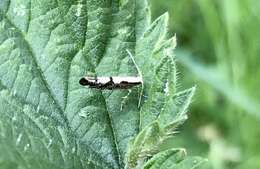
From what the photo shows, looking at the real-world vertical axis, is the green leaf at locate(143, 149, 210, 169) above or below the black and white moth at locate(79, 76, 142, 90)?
below

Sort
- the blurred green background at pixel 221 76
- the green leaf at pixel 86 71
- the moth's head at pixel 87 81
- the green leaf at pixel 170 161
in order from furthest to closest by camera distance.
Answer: the blurred green background at pixel 221 76, the moth's head at pixel 87 81, the green leaf at pixel 86 71, the green leaf at pixel 170 161

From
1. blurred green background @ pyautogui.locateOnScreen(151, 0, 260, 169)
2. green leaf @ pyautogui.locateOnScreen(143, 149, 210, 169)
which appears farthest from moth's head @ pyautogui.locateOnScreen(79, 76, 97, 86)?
blurred green background @ pyautogui.locateOnScreen(151, 0, 260, 169)

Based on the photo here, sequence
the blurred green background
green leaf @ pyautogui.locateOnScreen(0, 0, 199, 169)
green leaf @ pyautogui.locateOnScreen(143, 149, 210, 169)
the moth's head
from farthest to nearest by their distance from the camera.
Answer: the blurred green background < the moth's head < green leaf @ pyautogui.locateOnScreen(0, 0, 199, 169) < green leaf @ pyautogui.locateOnScreen(143, 149, 210, 169)

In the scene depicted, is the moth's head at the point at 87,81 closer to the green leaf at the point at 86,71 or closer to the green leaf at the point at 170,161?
the green leaf at the point at 86,71

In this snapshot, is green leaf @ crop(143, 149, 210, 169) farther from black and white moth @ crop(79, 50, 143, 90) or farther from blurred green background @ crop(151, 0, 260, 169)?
blurred green background @ crop(151, 0, 260, 169)

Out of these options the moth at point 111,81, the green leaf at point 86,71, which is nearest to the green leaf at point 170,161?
the green leaf at point 86,71

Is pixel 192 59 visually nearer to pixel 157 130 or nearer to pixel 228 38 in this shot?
pixel 228 38

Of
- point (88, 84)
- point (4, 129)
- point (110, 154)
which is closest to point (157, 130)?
point (110, 154)

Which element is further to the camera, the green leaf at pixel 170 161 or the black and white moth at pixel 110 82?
the black and white moth at pixel 110 82
